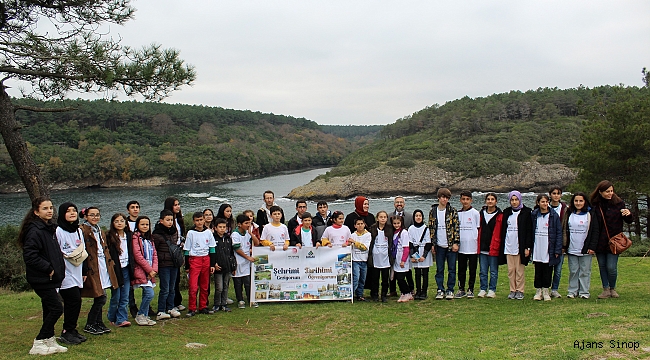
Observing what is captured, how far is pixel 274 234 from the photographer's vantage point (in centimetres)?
871

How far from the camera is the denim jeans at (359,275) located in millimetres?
8789

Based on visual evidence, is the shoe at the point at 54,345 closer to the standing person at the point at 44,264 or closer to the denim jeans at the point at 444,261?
the standing person at the point at 44,264

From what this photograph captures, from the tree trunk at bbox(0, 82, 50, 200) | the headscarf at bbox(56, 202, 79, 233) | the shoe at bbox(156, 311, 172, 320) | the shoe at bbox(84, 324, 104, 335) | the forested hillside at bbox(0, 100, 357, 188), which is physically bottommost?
the shoe at bbox(156, 311, 172, 320)

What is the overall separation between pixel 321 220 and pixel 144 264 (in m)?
3.47

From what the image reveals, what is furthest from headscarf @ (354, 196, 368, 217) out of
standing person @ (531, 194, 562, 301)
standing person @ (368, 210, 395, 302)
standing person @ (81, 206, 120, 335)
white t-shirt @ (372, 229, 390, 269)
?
standing person @ (81, 206, 120, 335)

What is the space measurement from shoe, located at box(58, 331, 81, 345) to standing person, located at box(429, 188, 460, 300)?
5.85 metres

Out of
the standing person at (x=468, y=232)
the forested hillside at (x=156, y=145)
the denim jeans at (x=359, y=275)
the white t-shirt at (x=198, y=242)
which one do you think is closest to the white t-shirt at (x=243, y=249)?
the white t-shirt at (x=198, y=242)

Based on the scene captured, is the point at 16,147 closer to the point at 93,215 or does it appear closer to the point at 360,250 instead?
the point at 93,215

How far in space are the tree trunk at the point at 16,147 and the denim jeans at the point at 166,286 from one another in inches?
148

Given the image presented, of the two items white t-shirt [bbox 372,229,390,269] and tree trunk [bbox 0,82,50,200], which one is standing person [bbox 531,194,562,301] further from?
tree trunk [bbox 0,82,50,200]

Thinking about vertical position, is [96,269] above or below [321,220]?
below

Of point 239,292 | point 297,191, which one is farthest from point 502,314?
point 297,191

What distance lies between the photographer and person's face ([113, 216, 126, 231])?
6.85 meters

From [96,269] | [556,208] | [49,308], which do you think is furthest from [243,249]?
[556,208]
